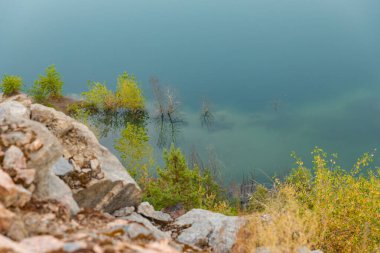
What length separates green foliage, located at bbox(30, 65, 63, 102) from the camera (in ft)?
259

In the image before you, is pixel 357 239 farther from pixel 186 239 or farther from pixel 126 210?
pixel 126 210

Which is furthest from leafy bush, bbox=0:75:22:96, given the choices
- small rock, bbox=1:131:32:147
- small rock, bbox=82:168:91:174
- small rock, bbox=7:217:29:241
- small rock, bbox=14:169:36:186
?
small rock, bbox=7:217:29:241

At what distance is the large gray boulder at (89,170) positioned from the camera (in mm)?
20766

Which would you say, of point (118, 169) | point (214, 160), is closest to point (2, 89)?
point (214, 160)

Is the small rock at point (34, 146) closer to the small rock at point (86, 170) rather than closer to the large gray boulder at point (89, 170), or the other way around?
the large gray boulder at point (89, 170)

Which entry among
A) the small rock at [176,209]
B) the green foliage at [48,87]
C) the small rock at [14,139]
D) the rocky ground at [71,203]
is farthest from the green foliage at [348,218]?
the green foliage at [48,87]

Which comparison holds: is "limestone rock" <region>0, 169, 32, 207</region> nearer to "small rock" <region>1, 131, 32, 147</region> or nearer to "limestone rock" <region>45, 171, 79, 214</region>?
"small rock" <region>1, 131, 32, 147</region>

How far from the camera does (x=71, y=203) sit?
15977 mm

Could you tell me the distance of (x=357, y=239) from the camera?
84.2 feet

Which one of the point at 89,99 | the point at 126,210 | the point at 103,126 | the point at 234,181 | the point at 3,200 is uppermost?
the point at 89,99

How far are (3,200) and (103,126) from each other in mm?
61630

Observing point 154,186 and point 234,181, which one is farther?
point 234,181

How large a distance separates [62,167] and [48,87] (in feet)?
209

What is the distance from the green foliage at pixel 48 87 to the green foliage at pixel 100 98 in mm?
6716
